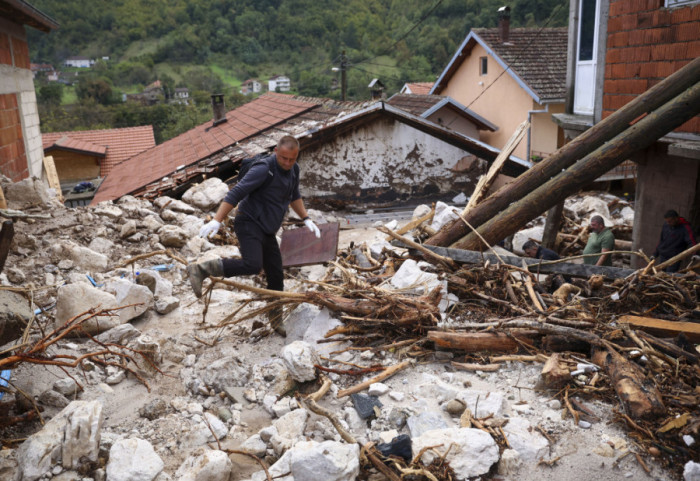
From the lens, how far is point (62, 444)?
9.00 feet

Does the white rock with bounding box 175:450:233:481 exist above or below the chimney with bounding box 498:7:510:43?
below

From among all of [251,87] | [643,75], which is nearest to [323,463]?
[643,75]

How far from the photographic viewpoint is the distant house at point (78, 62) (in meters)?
62.3

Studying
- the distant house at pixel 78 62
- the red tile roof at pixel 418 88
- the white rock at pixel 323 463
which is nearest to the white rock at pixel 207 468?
the white rock at pixel 323 463

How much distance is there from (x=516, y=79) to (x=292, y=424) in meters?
17.8

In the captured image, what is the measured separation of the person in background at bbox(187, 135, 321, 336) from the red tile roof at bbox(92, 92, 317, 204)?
20.6 ft

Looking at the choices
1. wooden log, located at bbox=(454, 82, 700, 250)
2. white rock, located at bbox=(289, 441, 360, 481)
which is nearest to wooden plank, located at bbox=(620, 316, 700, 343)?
wooden log, located at bbox=(454, 82, 700, 250)

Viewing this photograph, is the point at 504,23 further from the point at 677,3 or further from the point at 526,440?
the point at 526,440

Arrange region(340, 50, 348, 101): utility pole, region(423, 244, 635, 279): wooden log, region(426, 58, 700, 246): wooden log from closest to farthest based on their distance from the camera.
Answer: region(423, 244, 635, 279): wooden log, region(426, 58, 700, 246): wooden log, region(340, 50, 348, 101): utility pole

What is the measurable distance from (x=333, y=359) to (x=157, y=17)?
7229 centimetres

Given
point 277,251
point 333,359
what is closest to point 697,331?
point 333,359

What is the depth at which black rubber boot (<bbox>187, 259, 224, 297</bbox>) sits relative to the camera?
432cm

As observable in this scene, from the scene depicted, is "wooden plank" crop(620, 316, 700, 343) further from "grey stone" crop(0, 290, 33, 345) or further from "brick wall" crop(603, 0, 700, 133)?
"grey stone" crop(0, 290, 33, 345)

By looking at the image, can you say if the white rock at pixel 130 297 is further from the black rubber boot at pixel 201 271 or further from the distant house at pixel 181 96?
the distant house at pixel 181 96
